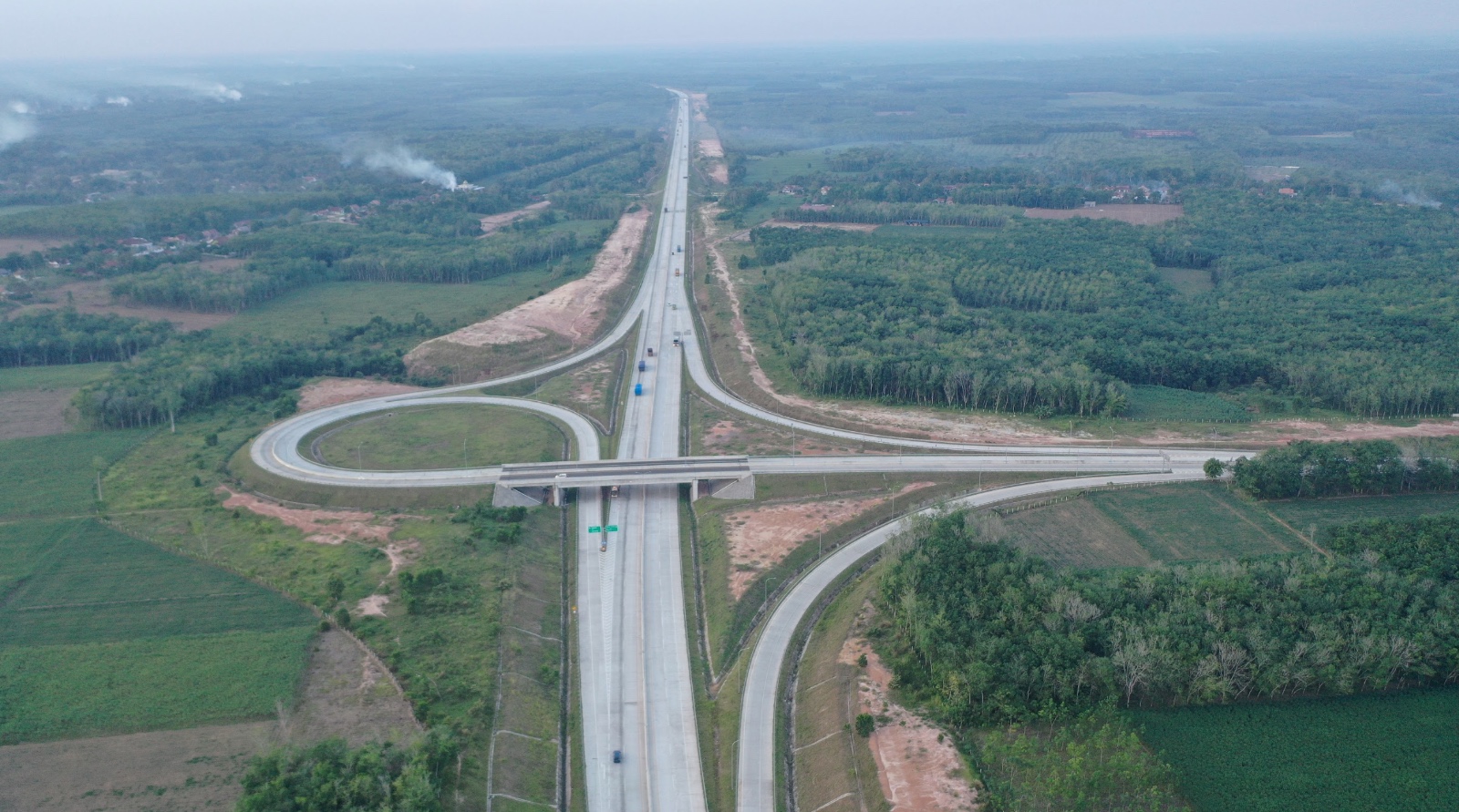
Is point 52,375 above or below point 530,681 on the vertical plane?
above

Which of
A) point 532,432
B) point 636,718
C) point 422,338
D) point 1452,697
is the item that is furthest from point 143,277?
point 1452,697

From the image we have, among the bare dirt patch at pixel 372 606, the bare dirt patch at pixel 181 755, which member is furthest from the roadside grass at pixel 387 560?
the bare dirt patch at pixel 181 755

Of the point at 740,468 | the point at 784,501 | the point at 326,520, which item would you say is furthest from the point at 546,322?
the point at 784,501

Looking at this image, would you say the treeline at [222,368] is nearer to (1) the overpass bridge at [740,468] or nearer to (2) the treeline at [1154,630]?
(1) the overpass bridge at [740,468]

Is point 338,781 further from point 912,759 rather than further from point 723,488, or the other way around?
point 723,488

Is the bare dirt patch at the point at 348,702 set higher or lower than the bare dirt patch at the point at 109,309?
lower

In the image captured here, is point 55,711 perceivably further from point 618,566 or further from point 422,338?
point 422,338

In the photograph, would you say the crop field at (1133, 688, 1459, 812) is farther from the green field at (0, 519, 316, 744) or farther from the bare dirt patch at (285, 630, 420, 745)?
the green field at (0, 519, 316, 744)
